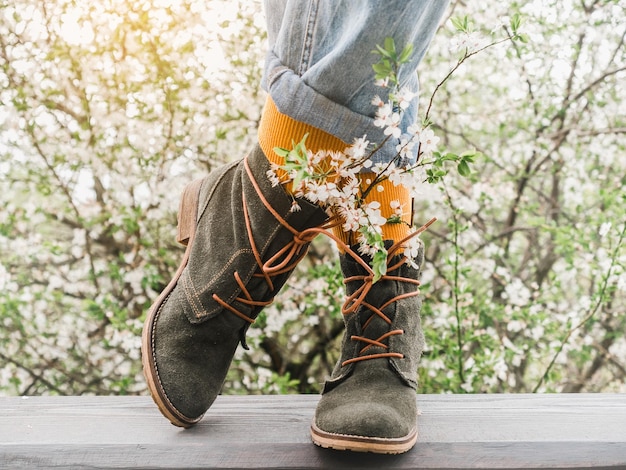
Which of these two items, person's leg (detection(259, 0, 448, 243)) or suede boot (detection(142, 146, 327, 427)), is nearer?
person's leg (detection(259, 0, 448, 243))

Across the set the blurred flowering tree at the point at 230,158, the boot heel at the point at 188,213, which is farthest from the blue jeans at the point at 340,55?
the blurred flowering tree at the point at 230,158

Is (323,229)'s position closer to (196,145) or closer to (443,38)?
(196,145)

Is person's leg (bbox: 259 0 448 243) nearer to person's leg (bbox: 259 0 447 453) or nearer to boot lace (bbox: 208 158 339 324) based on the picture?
person's leg (bbox: 259 0 447 453)

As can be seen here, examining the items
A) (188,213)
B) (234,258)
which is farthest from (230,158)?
(234,258)

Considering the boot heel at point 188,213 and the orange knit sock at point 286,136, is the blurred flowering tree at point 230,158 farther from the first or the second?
the orange knit sock at point 286,136

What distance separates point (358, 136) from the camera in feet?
2.37

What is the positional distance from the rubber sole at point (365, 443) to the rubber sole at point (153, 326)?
21cm

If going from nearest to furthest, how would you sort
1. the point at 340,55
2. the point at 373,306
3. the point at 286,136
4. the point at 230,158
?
1. the point at 340,55
2. the point at 286,136
3. the point at 373,306
4. the point at 230,158

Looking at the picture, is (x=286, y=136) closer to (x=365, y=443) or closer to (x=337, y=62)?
(x=337, y=62)

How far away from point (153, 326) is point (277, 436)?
9.8 inches

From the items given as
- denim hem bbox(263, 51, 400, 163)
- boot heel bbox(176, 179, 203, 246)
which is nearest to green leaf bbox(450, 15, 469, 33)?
denim hem bbox(263, 51, 400, 163)

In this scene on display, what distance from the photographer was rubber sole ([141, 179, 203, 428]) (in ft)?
2.69

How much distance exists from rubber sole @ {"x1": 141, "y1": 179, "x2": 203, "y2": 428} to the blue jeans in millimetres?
314

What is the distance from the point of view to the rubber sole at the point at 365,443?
2.44 feet
